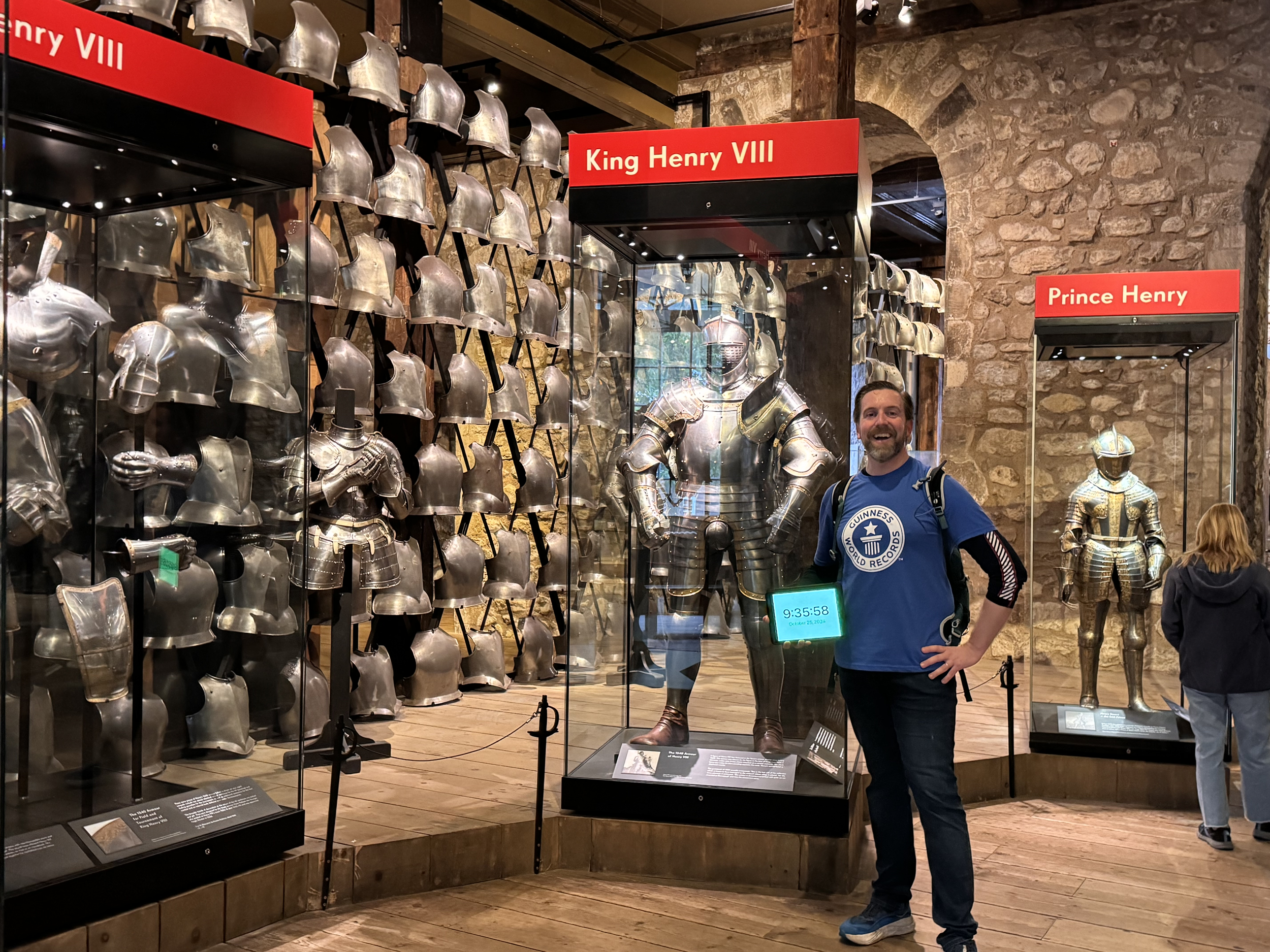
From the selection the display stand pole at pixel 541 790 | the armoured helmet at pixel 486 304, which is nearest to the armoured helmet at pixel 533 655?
the armoured helmet at pixel 486 304

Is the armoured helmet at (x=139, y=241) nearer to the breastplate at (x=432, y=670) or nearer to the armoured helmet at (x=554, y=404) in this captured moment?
the breastplate at (x=432, y=670)

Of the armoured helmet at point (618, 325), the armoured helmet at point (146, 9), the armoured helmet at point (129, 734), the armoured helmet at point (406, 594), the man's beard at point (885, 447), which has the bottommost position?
the armoured helmet at point (129, 734)

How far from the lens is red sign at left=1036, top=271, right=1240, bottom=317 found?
5.12m

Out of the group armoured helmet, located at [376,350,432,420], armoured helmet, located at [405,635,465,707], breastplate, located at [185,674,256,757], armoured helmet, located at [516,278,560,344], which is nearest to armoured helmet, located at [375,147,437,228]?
armoured helmet, located at [376,350,432,420]


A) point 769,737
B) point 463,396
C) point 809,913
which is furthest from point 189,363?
point 463,396

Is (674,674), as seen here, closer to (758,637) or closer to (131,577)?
(758,637)

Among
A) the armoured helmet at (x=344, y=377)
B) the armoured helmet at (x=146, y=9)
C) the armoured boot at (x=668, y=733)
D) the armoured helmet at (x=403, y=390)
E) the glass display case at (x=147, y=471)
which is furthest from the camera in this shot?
the armoured helmet at (x=403, y=390)

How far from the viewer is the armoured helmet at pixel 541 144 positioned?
21.7ft

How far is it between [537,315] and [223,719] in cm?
346

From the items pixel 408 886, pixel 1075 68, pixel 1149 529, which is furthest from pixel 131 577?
pixel 1075 68

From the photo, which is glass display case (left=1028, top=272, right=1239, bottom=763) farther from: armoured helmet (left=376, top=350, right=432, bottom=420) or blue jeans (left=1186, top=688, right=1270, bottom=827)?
armoured helmet (left=376, top=350, right=432, bottom=420)

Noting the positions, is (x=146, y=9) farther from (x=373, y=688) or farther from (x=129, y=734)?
(x=373, y=688)

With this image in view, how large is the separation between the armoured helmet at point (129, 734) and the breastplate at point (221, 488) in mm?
563

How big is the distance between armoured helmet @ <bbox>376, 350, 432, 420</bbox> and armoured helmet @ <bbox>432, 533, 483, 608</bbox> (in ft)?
2.51
